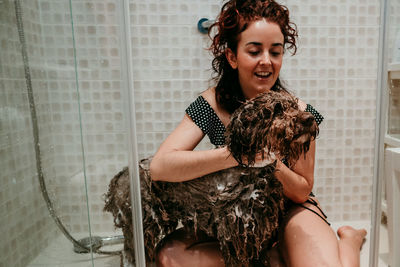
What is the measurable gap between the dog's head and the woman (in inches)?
3.7

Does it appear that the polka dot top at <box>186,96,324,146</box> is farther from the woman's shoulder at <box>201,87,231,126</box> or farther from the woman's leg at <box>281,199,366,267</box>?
the woman's leg at <box>281,199,366,267</box>

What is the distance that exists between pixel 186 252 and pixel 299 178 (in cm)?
46

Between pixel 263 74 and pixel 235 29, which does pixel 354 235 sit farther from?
pixel 235 29

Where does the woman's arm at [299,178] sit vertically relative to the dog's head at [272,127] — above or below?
below

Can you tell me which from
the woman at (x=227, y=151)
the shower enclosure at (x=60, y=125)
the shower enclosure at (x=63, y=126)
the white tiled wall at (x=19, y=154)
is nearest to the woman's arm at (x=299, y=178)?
the woman at (x=227, y=151)

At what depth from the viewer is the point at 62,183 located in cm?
95

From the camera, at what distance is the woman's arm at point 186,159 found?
37.4 inches

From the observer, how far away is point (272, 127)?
0.81 m

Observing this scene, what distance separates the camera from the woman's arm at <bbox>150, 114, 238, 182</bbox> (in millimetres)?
951

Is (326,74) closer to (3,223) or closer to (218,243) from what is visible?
(218,243)

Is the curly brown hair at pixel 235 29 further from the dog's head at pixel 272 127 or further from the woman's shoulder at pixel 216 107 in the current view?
the dog's head at pixel 272 127

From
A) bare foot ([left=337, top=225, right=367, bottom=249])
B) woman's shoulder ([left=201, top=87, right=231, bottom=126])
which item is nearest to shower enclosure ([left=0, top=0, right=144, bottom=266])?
woman's shoulder ([left=201, top=87, right=231, bottom=126])

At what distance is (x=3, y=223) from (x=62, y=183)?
22 cm

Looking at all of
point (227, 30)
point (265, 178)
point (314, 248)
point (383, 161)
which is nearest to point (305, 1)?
point (227, 30)
